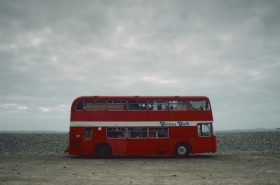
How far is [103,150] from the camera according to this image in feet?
61.7

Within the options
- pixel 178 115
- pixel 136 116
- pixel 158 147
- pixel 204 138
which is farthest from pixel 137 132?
pixel 204 138

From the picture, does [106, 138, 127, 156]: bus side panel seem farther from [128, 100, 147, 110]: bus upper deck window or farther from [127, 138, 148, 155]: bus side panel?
[128, 100, 147, 110]: bus upper deck window

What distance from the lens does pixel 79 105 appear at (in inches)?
737

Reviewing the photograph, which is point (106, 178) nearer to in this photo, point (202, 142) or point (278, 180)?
point (278, 180)

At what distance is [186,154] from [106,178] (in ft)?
32.0

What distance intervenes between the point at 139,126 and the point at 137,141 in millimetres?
1108

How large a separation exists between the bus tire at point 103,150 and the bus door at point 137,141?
147cm

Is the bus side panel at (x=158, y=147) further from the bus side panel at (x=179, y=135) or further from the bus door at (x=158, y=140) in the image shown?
the bus side panel at (x=179, y=135)

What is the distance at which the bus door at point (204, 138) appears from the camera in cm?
1870

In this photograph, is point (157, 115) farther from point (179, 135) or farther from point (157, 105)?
point (179, 135)

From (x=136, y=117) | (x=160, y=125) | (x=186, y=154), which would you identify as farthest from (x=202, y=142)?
(x=136, y=117)

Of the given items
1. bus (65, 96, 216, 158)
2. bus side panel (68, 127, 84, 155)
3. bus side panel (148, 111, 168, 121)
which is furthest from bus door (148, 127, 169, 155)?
bus side panel (68, 127, 84, 155)

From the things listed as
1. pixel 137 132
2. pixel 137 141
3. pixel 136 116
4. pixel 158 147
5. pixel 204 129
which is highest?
pixel 136 116

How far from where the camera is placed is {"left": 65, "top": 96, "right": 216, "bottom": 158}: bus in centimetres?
1862
